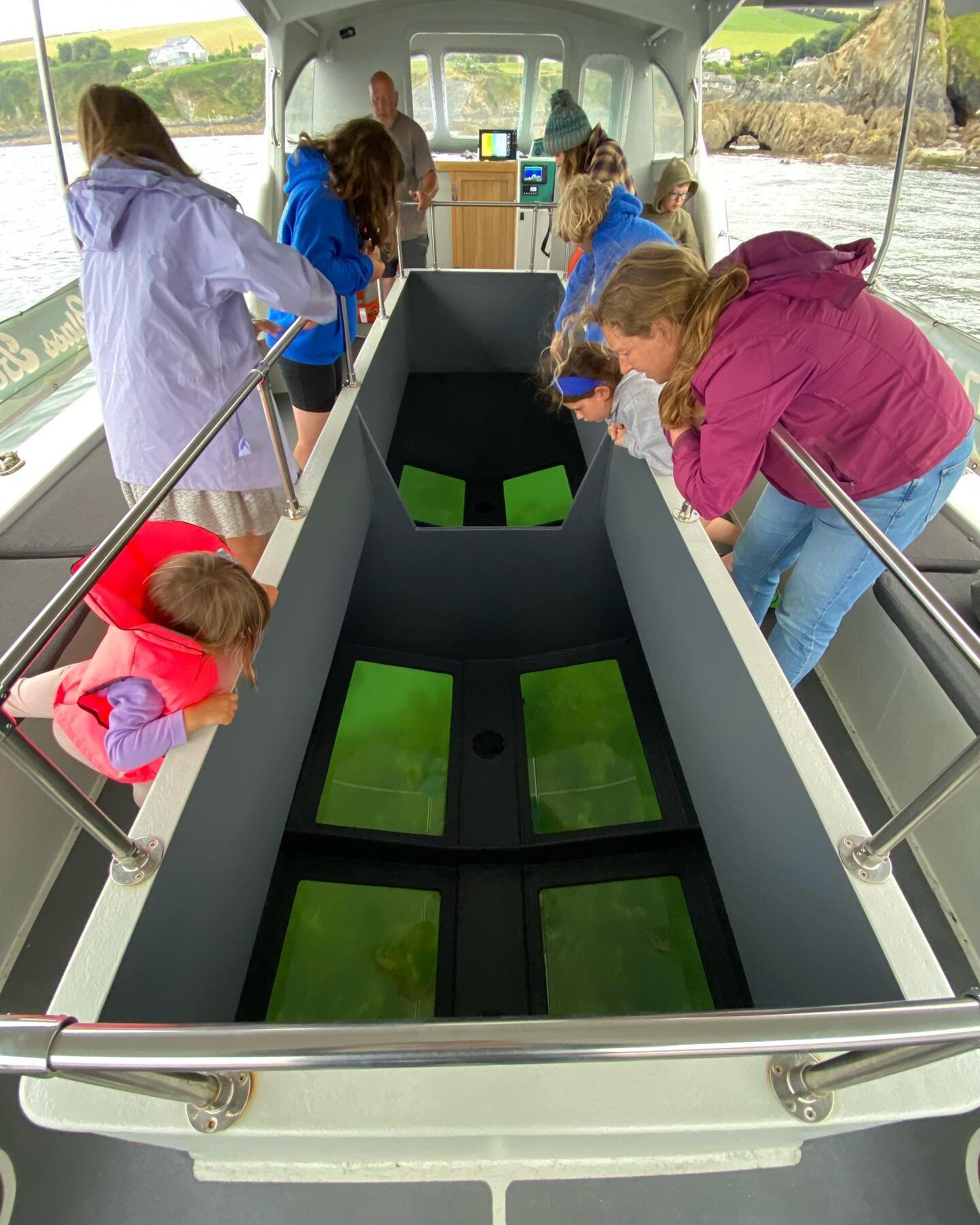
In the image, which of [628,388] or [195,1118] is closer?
[195,1118]

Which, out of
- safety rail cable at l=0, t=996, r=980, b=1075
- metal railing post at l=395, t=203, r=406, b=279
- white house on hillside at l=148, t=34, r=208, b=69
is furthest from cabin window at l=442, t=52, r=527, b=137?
safety rail cable at l=0, t=996, r=980, b=1075

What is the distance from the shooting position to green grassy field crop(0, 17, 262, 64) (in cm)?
228

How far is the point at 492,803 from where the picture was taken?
1.82 meters

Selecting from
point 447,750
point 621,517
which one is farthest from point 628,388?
point 447,750

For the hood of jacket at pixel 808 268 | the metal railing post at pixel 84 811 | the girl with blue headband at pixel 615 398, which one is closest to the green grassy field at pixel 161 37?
the girl with blue headband at pixel 615 398

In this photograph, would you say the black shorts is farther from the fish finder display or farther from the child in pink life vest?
the fish finder display

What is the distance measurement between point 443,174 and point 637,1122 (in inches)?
240

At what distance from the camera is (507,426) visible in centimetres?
359

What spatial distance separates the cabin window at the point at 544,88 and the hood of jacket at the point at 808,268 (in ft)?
15.6

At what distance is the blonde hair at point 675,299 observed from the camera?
1.07m

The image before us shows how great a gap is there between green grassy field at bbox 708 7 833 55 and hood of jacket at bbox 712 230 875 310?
3.50 m

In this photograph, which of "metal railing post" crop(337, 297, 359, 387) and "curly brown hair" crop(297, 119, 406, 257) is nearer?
"curly brown hair" crop(297, 119, 406, 257)

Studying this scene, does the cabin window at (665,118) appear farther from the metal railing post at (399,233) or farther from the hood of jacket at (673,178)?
the metal railing post at (399,233)

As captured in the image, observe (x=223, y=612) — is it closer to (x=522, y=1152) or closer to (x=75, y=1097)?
(x=75, y=1097)
